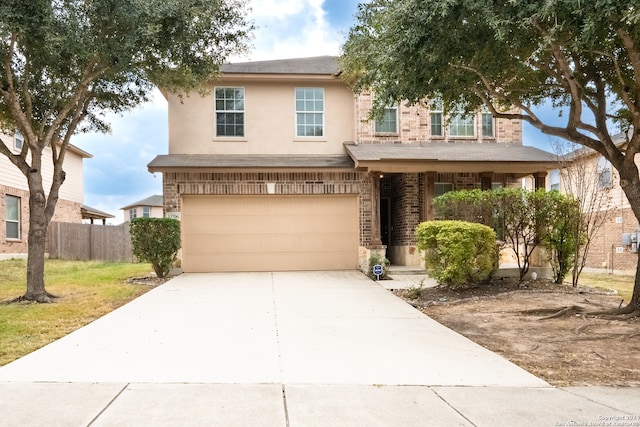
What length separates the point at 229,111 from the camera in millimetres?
14266

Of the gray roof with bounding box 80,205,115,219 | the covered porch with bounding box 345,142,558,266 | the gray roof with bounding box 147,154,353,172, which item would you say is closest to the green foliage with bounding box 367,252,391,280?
the covered porch with bounding box 345,142,558,266

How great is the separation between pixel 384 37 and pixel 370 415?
569 cm

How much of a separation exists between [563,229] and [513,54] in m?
5.20

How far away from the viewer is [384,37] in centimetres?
712

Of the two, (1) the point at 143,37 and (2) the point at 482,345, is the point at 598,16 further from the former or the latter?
(1) the point at 143,37

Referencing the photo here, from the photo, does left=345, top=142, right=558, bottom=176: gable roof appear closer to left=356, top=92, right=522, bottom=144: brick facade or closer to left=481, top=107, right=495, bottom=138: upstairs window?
left=356, top=92, right=522, bottom=144: brick facade

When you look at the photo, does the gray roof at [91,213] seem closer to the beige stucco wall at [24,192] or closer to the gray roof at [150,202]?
the beige stucco wall at [24,192]

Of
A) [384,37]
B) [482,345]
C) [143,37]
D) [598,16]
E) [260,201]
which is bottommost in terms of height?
[482,345]

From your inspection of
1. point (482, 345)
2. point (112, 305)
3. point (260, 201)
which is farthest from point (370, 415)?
point (260, 201)

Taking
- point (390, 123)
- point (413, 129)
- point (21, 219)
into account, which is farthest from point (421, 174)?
point (21, 219)

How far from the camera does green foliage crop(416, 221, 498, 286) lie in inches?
373

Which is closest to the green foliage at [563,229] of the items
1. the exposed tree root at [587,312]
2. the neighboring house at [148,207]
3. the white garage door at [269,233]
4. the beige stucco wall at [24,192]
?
the exposed tree root at [587,312]

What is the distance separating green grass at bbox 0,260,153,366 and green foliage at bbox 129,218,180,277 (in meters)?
0.95

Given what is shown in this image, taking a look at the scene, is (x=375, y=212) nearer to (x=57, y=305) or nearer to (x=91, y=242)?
(x=57, y=305)
